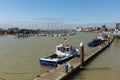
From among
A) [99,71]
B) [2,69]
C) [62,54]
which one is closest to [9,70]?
[2,69]

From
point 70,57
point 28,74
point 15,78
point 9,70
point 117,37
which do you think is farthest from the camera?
point 117,37

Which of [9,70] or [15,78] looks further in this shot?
[9,70]

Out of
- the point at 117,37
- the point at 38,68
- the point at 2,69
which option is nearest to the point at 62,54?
the point at 38,68

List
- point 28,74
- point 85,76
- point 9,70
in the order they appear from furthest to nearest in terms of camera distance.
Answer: point 9,70 < point 28,74 < point 85,76

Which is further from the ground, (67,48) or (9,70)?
(67,48)

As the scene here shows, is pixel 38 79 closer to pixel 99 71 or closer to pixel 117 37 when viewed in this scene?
pixel 99 71

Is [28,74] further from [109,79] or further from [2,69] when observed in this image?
[109,79]

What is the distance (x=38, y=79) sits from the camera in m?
13.1

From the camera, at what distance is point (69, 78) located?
586 inches

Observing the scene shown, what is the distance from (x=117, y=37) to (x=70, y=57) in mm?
46947

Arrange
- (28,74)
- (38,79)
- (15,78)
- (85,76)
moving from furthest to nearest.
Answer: (28,74) → (15,78) → (85,76) → (38,79)

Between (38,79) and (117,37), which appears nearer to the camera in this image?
(38,79)

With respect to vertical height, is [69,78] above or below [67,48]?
below

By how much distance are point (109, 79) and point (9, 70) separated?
1050cm
